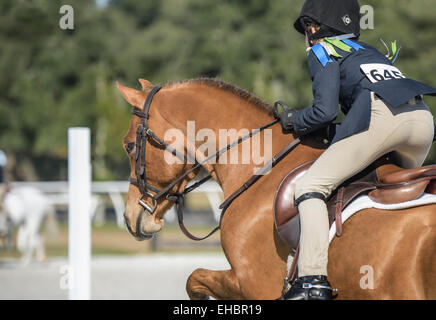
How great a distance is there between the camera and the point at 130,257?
13.0 meters

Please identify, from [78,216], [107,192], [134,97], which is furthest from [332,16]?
[107,192]

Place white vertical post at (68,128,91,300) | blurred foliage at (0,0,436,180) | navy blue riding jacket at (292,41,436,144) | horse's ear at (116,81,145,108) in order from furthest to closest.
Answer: blurred foliage at (0,0,436,180)
white vertical post at (68,128,91,300)
horse's ear at (116,81,145,108)
navy blue riding jacket at (292,41,436,144)

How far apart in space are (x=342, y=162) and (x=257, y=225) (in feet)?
2.22

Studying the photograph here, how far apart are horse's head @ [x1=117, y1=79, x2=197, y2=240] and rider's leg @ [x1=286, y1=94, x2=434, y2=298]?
1.13 metres

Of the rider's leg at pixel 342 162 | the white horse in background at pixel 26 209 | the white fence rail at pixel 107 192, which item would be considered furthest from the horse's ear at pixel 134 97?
the white fence rail at pixel 107 192

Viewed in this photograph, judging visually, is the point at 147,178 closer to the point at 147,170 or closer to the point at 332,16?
the point at 147,170

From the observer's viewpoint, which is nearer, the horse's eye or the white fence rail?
the horse's eye

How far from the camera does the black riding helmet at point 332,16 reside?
3.67 metres

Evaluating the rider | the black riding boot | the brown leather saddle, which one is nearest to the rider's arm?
the rider

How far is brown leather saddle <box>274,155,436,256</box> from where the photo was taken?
10.7 feet

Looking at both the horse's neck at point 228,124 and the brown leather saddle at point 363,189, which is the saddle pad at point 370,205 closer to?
the brown leather saddle at point 363,189

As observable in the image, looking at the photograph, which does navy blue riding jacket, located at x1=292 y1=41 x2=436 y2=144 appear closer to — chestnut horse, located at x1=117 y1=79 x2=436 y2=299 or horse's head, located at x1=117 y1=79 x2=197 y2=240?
chestnut horse, located at x1=117 y1=79 x2=436 y2=299

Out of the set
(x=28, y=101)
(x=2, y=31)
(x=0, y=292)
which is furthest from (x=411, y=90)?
(x=28, y=101)

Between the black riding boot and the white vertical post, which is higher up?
the white vertical post
